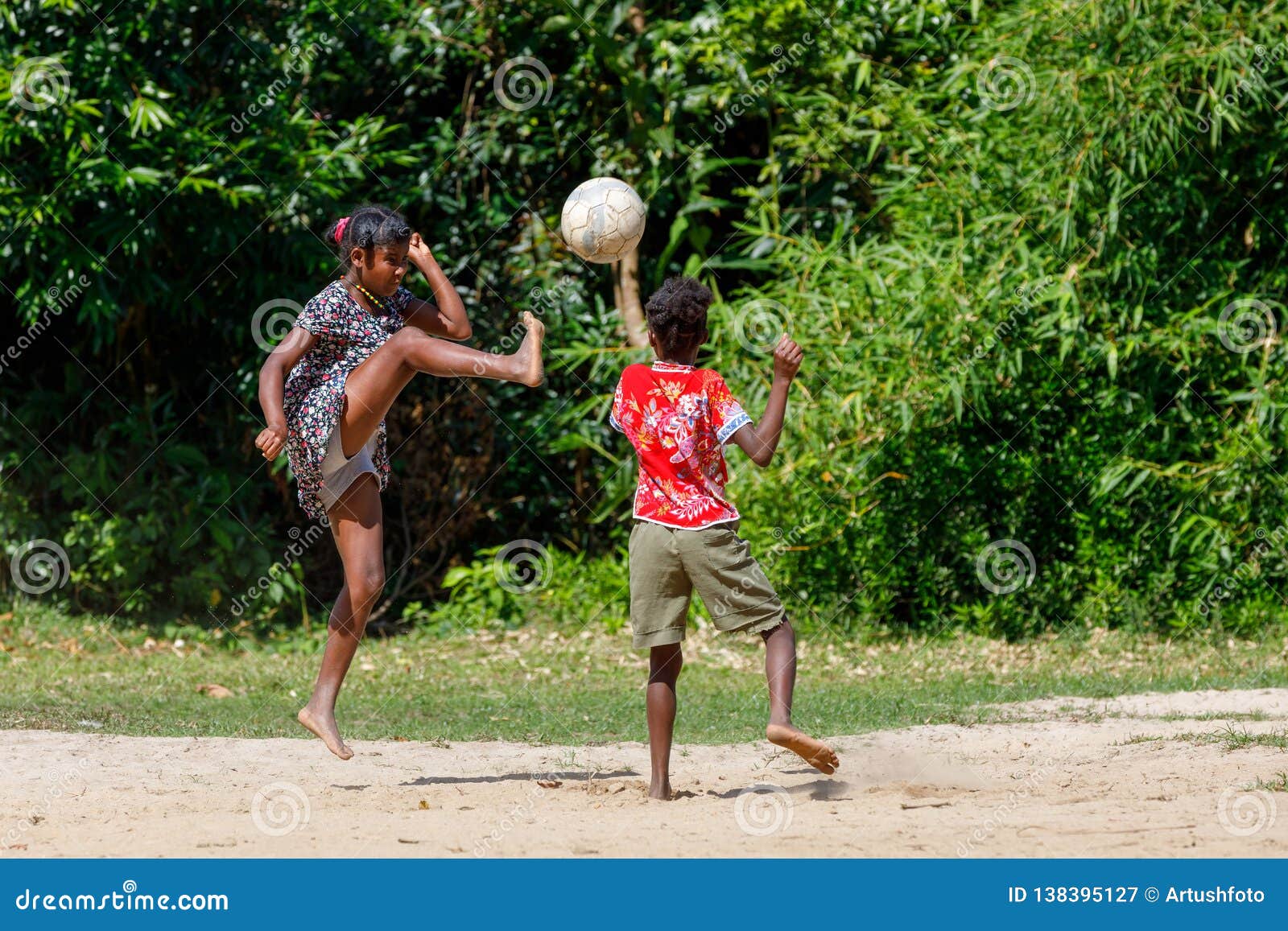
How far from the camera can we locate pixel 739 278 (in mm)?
10023

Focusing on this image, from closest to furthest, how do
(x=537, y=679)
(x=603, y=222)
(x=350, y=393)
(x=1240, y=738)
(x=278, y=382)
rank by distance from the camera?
(x=278, y=382) → (x=350, y=393) → (x=603, y=222) → (x=1240, y=738) → (x=537, y=679)

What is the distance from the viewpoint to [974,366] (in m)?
7.90

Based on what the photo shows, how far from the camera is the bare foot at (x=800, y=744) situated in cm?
417

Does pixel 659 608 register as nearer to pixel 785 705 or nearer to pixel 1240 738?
pixel 785 705

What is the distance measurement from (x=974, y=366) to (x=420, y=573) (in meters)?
4.03

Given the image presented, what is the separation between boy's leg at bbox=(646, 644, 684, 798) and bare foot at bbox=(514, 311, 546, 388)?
881 millimetres

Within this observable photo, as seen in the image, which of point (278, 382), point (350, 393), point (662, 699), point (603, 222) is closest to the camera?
point (662, 699)

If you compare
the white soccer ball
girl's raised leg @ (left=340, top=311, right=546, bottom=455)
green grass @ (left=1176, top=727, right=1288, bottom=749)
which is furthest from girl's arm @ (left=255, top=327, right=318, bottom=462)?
green grass @ (left=1176, top=727, right=1288, bottom=749)

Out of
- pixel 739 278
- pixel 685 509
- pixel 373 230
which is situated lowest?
pixel 685 509

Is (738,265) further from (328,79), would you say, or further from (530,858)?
(530,858)

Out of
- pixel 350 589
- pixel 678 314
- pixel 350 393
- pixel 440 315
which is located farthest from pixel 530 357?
pixel 350 589

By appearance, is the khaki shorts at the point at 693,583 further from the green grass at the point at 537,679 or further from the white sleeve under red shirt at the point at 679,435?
the green grass at the point at 537,679

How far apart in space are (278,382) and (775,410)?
1.55m

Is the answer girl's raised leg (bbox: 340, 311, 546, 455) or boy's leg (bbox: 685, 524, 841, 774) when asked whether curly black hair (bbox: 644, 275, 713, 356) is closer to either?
girl's raised leg (bbox: 340, 311, 546, 455)
